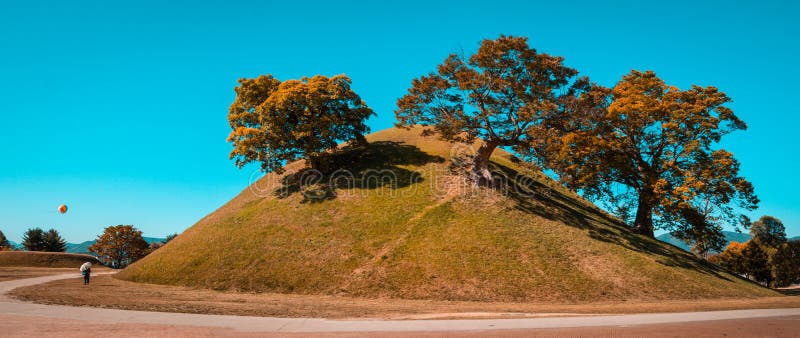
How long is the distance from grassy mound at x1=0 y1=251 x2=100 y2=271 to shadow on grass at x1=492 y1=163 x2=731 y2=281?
64.7 meters

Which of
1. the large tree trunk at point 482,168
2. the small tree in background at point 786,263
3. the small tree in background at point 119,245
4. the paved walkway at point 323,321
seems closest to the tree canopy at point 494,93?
the large tree trunk at point 482,168

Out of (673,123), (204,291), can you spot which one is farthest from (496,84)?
(204,291)

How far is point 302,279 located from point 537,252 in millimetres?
16986

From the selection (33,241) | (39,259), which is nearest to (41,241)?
(33,241)

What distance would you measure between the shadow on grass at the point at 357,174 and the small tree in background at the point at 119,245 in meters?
53.8

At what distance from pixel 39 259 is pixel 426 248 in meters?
63.8

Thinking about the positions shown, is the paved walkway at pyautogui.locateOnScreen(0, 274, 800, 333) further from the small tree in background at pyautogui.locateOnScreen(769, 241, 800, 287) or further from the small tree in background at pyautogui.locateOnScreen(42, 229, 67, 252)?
the small tree in background at pyautogui.locateOnScreen(42, 229, 67, 252)

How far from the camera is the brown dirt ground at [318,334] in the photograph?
11398 millimetres

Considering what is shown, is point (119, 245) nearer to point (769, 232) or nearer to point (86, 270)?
point (86, 270)

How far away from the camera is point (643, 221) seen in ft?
126

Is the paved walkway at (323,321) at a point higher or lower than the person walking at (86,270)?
lower

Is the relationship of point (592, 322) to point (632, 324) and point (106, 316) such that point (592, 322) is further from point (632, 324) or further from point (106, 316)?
point (106, 316)

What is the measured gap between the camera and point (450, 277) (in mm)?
26812

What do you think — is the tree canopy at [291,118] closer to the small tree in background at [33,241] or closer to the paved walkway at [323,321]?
the paved walkway at [323,321]
